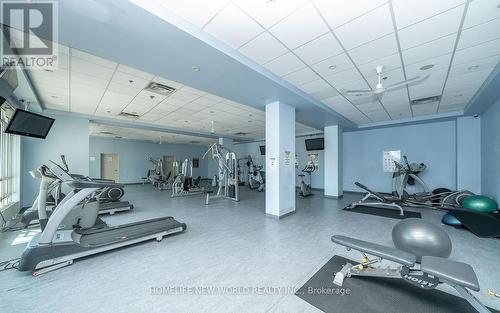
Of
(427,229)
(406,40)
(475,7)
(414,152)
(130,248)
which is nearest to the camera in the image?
(475,7)

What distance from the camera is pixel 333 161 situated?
7.28 metres

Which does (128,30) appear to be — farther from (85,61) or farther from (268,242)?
(268,242)

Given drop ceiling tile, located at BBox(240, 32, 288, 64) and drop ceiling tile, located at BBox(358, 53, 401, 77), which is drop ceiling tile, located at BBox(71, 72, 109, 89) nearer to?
drop ceiling tile, located at BBox(240, 32, 288, 64)

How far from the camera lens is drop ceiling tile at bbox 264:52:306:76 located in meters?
2.99

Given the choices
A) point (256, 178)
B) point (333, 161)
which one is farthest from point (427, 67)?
point (256, 178)

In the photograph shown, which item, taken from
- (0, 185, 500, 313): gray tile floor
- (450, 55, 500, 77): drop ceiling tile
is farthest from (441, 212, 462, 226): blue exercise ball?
(450, 55, 500, 77): drop ceiling tile

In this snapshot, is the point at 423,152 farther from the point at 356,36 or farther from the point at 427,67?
the point at 356,36

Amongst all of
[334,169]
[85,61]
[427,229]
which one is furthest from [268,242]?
[334,169]

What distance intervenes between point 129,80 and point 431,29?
4.86 metres

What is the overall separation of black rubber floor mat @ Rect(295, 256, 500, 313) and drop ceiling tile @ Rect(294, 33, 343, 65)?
117 inches

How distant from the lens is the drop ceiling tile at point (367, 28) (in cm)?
216

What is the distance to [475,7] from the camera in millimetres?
2025

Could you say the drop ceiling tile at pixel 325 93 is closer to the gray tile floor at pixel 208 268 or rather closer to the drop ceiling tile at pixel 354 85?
the drop ceiling tile at pixel 354 85

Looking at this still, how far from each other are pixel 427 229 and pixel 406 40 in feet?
8.05
